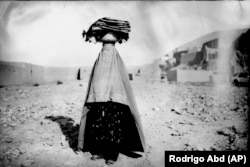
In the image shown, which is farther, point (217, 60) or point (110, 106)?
point (217, 60)

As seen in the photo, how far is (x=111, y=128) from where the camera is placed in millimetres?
3143

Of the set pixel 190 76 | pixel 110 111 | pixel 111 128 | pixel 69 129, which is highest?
pixel 190 76

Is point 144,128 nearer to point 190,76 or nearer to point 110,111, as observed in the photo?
point 110,111

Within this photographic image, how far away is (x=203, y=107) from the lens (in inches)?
239

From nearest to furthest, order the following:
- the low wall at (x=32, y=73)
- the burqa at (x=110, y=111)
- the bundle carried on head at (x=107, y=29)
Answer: the burqa at (x=110, y=111) → the bundle carried on head at (x=107, y=29) → the low wall at (x=32, y=73)

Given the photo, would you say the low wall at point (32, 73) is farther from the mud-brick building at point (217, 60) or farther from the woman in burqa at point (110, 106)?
the woman in burqa at point (110, 106)

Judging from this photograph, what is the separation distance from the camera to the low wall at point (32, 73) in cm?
1038

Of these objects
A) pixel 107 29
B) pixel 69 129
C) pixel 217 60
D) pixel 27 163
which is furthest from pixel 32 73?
pixel 217 60

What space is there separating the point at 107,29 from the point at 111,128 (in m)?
1.64

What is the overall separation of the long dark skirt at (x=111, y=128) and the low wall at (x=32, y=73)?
907cm

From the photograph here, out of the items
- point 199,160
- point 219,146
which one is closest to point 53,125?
point 199,160

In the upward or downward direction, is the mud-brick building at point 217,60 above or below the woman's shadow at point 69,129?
above

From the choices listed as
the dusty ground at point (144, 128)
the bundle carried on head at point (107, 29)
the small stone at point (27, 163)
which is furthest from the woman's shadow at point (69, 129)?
the bundle carried on head at point (107, 29)

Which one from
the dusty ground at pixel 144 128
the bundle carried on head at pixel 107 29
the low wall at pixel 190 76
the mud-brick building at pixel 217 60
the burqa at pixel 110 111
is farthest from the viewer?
the mud-brick building at pixel 217 60
